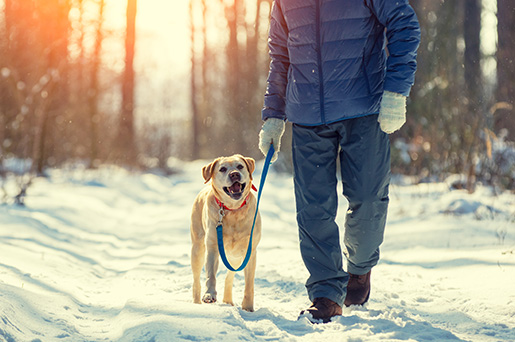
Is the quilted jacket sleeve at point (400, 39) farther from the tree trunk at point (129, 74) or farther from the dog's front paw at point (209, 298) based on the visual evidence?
the tree trunk at point (129, 74)

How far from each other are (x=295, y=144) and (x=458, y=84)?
768 cm

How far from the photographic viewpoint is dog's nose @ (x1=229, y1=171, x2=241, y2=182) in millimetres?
3806

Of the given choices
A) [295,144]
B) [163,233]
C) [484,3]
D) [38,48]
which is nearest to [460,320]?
[295,144]

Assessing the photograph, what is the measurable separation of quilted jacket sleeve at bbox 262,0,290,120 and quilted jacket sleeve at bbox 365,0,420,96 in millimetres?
799

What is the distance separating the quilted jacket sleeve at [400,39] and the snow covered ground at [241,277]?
1464mm

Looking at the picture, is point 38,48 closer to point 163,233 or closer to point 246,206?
point 163,233

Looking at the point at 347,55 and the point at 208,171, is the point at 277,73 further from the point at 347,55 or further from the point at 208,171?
the point at 208,171

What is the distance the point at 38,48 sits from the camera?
14.0 meters

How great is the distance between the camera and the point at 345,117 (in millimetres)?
3318

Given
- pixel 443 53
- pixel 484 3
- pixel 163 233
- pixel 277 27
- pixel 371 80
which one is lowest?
pixel 163 233

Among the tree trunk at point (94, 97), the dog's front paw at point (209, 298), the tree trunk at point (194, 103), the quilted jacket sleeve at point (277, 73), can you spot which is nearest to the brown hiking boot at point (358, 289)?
the dog's front paw at point (209, 298)

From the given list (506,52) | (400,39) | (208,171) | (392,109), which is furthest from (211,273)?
(506,52)

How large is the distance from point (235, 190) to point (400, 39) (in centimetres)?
155

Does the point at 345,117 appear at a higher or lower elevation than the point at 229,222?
higher
